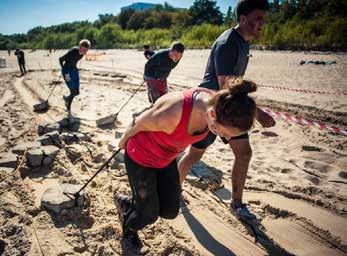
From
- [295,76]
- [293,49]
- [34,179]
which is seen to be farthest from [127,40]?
[34,179]

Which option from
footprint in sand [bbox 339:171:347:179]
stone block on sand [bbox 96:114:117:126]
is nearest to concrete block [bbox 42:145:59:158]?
stone block on sand [bbox 96:114:117:126]

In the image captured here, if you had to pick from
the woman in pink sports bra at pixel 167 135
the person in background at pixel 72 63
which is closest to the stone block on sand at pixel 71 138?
the person in background at pixel 72 63

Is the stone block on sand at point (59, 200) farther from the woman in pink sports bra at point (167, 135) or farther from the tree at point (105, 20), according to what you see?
the tree at point (105, 20)

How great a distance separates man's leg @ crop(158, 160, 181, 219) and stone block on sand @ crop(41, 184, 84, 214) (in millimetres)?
1230

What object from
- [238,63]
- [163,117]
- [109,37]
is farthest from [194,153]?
[109,37]

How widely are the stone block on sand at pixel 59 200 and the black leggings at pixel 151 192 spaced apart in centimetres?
94

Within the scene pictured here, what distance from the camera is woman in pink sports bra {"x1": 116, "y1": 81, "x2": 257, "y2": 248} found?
1.89 metres

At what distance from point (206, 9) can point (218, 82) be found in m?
56.2

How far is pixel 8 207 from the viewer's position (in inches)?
136

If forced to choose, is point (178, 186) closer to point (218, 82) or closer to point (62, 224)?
point (218, 82)

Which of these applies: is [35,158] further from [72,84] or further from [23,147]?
[72,84]

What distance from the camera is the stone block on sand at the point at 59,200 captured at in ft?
10.8

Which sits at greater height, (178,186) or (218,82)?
(218,82)

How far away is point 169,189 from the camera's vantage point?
2.61m
